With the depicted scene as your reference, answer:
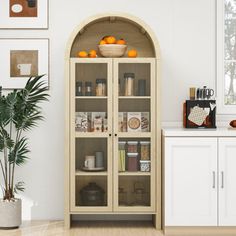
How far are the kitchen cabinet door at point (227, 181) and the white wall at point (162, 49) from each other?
673 millimetres

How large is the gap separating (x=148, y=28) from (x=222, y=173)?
1394 mm

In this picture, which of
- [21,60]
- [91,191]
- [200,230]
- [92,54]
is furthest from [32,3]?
[200,230]

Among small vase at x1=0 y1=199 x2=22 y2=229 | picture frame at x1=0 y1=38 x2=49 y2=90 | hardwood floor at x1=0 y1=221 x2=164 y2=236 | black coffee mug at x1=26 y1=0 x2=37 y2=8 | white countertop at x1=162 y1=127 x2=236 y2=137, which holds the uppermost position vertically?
black coffee mug at x1=26 y1=0 x2=37 y2=8

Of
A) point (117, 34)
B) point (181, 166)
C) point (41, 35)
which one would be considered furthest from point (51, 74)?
point (181, 166)

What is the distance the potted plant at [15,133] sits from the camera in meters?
4.95

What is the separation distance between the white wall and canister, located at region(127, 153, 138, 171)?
51cm

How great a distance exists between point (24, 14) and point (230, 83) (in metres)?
2.01

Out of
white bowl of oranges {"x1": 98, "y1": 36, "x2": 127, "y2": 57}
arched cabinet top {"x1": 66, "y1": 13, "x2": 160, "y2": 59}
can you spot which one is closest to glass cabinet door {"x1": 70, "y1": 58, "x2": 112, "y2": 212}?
white bowl of oranges {"x1": 98, "y1": 36, "x2": 127, "y2": 57}

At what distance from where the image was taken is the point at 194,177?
479cm

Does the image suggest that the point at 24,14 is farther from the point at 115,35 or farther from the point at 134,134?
the point at 134,134

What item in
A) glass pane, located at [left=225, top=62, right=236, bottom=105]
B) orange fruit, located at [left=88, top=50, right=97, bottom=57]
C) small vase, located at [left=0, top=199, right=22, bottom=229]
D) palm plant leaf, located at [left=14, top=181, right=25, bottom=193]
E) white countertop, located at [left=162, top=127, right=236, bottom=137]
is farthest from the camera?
glass pane, located at [left=225, top=62, right=236, bottom=105]

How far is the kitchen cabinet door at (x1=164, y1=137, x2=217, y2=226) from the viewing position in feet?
15.7

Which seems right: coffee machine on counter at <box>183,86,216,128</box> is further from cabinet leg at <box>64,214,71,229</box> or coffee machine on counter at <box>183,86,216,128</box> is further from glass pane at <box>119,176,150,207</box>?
cabinet leg at <box>64,214,71,229</box>

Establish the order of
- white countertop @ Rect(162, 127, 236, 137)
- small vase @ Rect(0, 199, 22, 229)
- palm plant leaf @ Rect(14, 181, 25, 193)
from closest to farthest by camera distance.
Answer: white countertop @ Rect(162, 127, 236, 137)
small vase @ Rect(0, 199, 22, 229)
palm plant leaf @ Rect(14, 181, 25, 193)
